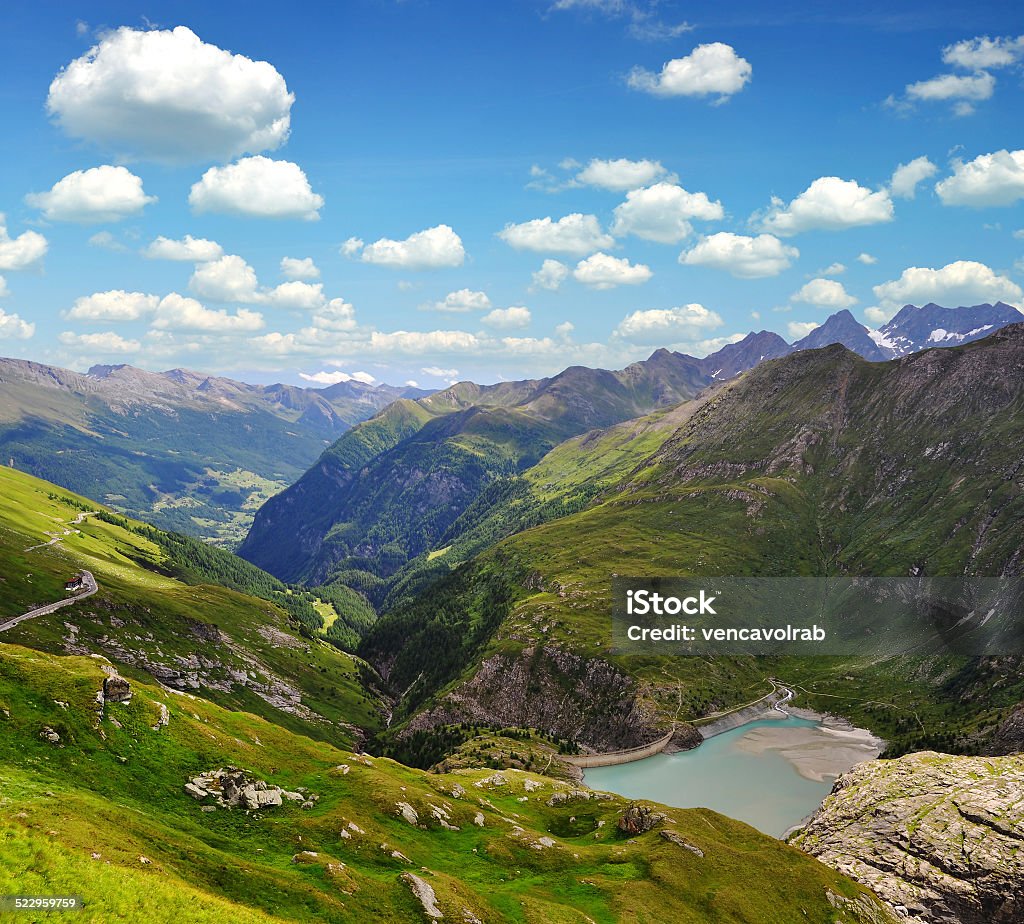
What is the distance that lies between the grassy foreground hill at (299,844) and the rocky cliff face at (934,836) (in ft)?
39.9

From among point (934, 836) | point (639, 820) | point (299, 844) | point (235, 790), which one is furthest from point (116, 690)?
point (934, 836)

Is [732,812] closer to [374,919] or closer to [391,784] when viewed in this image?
[391,784]

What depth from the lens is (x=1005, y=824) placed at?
351 ft

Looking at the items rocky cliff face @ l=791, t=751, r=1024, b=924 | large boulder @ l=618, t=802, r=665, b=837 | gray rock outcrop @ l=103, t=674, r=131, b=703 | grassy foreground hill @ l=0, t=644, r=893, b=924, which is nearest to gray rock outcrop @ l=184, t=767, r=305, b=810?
grassy foreground hill @ l=0, t=644, r=893, b=924

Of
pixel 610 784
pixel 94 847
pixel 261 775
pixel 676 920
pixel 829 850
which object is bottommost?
pixel 610 784

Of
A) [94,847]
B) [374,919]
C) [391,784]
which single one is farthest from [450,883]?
[94,847]

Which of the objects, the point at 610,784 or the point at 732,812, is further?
the point at 610,784

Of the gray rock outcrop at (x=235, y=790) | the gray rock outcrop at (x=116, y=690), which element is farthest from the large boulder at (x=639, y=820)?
the gray rock outcrop at (x=116, y=690)

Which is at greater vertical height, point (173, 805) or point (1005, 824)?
point (173, 805)

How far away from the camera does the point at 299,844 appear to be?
67812 mm

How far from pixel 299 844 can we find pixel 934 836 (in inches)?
4111

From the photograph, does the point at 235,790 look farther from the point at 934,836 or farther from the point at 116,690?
the point at 934,836

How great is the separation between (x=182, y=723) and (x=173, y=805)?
15705 mm

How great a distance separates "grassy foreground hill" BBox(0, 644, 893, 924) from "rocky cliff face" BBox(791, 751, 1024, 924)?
39.9ft
